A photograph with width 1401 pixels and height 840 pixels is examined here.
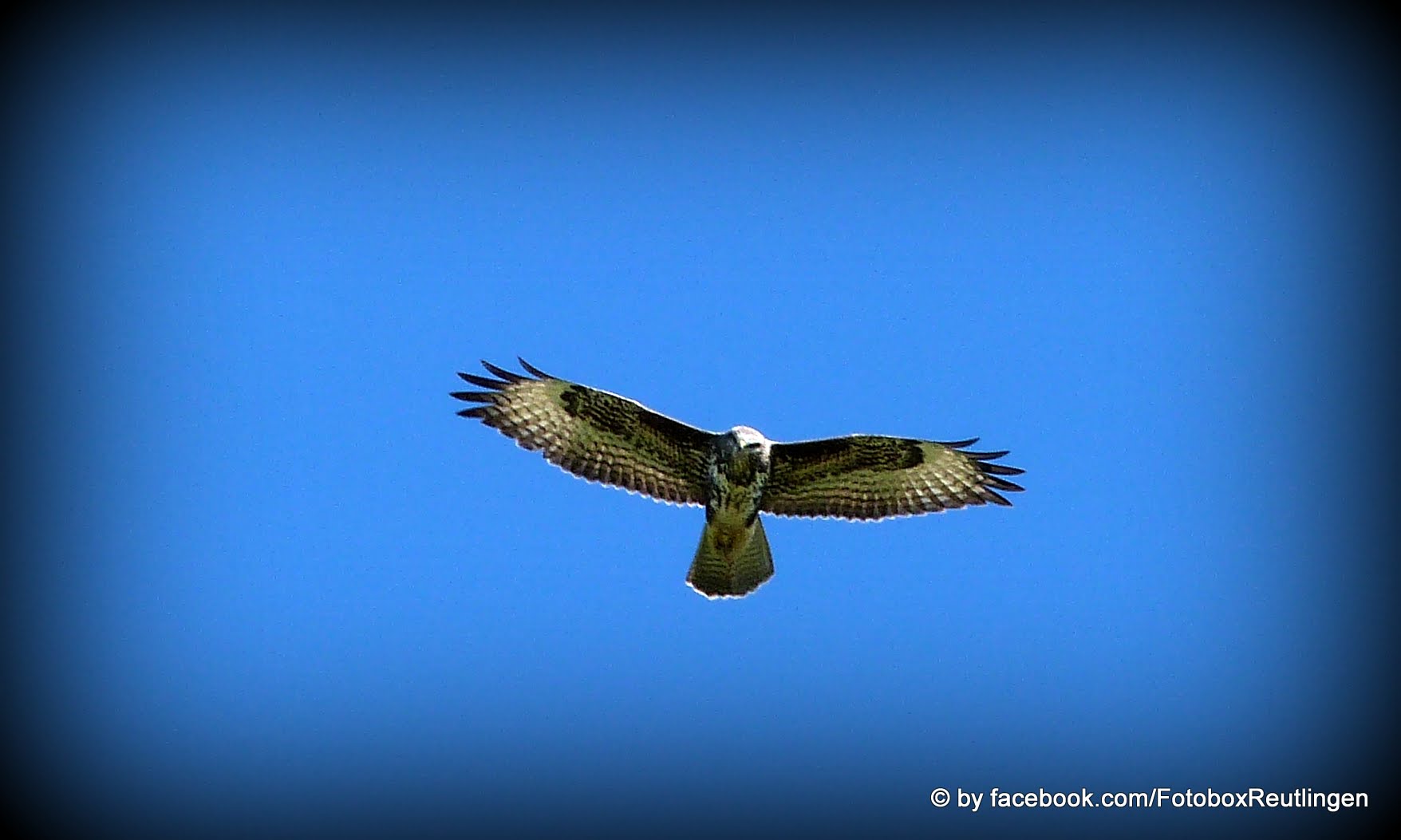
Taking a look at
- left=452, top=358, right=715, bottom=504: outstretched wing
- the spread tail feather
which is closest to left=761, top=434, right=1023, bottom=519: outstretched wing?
the spread tail feather

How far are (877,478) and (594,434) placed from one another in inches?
65.6

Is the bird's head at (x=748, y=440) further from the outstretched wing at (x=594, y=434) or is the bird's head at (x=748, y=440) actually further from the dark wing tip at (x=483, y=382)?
the dark wing tip at (x=483, y=382)

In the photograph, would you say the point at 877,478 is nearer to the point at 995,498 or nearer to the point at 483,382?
the point at 995,498

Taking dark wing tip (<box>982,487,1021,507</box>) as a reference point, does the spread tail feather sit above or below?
below

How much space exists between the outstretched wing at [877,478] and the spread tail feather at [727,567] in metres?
0.25

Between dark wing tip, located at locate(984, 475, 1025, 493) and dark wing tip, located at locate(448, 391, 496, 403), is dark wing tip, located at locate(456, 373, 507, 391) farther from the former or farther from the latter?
dark wing tip, located at locate(984, 475, 1025, 493)

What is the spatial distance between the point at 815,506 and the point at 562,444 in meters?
1.52

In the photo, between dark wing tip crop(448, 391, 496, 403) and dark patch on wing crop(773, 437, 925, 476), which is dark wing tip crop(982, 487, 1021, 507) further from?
dark wing tip crop(448, 391, 496, 403)

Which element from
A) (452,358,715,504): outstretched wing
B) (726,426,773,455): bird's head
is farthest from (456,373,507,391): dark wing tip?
(726,426,773,455): bird's head

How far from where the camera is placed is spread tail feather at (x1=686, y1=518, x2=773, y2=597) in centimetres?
688

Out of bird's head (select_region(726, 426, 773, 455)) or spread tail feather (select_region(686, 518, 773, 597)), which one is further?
spread tail feather (select_region(686, 518, 773, 597))

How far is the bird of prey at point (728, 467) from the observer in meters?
6.79

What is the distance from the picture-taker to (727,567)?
6.90 m

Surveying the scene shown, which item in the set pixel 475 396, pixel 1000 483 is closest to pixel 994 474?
pixel 1000 483
